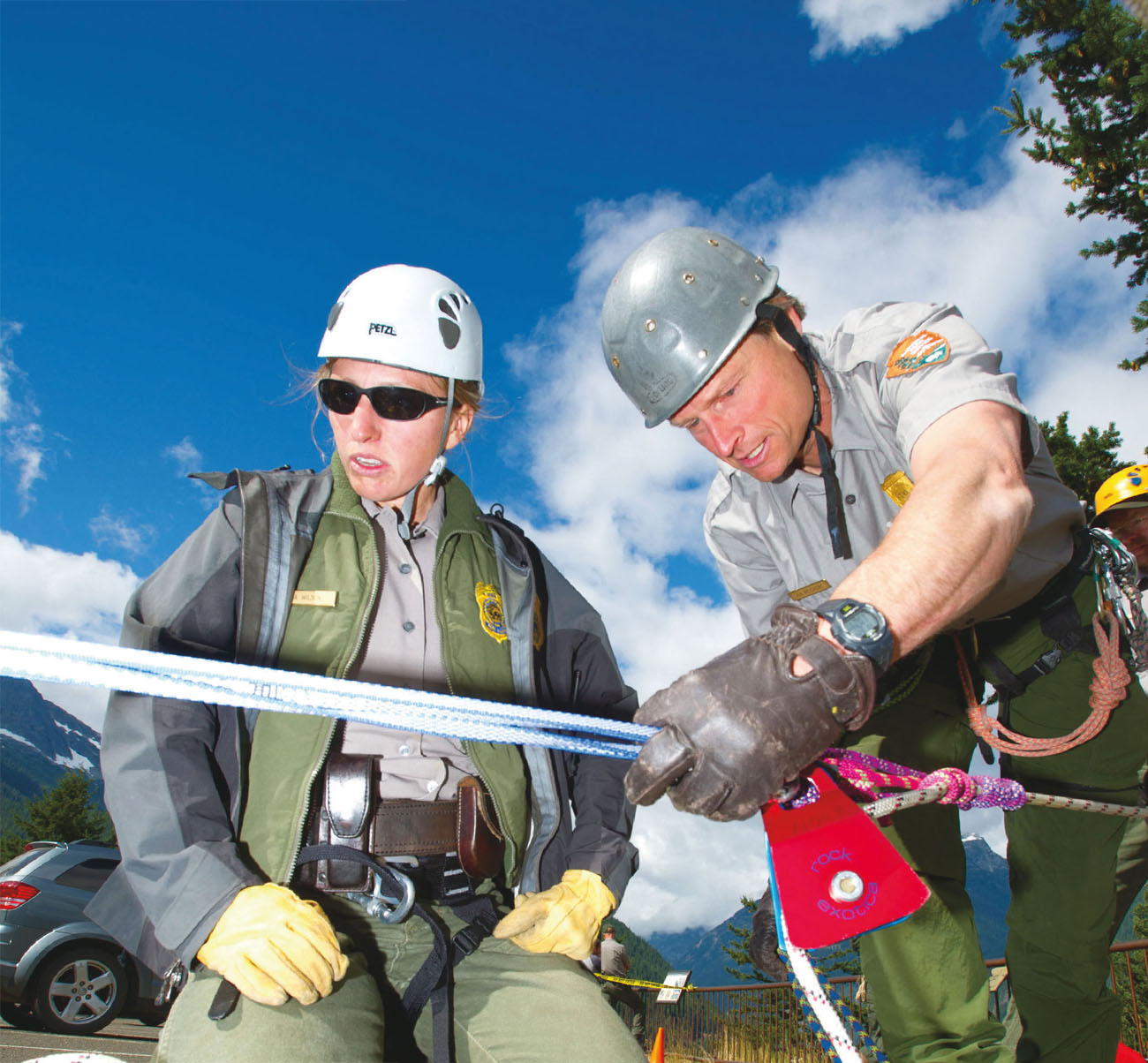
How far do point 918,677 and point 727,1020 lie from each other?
46.8ft

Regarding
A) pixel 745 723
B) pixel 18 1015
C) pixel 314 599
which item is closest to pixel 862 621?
pixel 745 723

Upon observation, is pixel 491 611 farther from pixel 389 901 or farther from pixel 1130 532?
pixel 1130 532

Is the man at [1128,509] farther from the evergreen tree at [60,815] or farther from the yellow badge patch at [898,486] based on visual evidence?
the evergreen tree at [60,815]

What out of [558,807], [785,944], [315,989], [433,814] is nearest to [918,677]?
[558,807]

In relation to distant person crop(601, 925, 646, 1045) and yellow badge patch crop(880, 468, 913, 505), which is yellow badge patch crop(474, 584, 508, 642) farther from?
yellow badge patch crop(880, 468, 913, 505)

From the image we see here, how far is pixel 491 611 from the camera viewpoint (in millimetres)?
2611

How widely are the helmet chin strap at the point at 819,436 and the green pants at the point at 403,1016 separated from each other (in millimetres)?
1827

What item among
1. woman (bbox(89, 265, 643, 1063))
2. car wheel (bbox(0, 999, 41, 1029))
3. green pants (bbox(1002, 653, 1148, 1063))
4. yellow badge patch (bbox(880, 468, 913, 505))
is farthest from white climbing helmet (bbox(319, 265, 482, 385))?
car wheel (bbox(0, 999, 41, 1029))

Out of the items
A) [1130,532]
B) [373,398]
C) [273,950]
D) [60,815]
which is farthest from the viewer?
[60,815]

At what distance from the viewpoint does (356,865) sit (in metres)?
2.10

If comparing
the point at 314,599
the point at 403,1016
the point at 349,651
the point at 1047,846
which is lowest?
the point at 403,1016

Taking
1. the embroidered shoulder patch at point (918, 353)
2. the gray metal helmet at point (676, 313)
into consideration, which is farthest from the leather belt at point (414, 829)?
the embroidered shoulder patch at point (918, 353)

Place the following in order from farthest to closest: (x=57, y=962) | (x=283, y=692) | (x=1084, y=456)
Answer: (x=1084, y=456), (x=57, y=962), (x=283, y=692)

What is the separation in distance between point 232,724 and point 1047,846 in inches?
122
